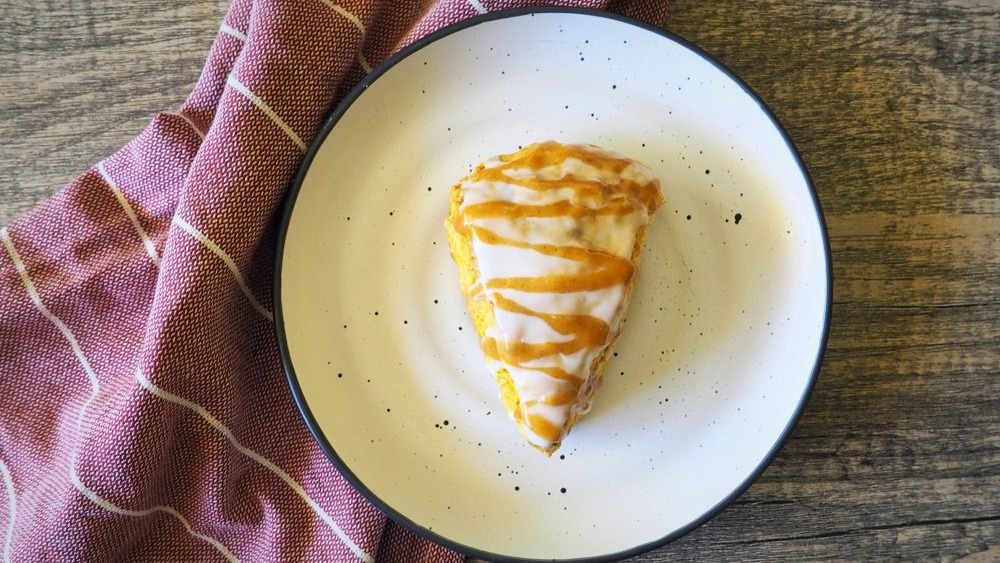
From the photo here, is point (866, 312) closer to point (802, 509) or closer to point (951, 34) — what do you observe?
point (802, 509)

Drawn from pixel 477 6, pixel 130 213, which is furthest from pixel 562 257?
pixel 130 213

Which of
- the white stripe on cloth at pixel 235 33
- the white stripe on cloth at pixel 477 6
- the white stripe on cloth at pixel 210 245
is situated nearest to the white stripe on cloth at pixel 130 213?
the white stripe on cloth at pixel 210 245

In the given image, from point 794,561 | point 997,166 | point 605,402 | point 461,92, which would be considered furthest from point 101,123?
point 997,166

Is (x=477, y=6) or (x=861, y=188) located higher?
(x=477, y=6)

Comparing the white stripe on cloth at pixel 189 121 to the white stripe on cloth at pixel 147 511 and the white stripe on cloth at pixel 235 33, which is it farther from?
the white stripe on cloth at pixel 147 511

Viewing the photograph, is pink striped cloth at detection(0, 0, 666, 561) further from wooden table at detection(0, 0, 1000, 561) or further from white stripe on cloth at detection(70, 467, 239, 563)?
wooden table at detection(0, 0, 1000, 561)

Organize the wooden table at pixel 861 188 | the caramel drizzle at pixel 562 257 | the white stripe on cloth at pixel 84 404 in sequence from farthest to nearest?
the wooden table at pixel 861 188 < the white stripe on cloth at pixel 84 404 < the caramel drizzle at pixel 562 257

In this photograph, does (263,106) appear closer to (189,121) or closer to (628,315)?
(189,121)
